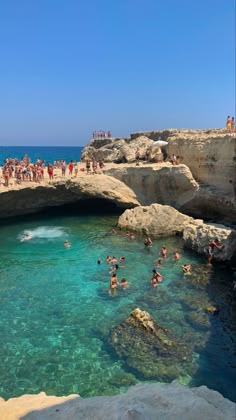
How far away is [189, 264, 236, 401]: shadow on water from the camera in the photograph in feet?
35.1

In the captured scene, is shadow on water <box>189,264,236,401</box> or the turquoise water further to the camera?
the turquoise water

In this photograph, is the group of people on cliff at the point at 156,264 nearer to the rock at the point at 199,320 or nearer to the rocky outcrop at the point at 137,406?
the rock at the point at 199,320

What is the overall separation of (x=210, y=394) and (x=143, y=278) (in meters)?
10.5

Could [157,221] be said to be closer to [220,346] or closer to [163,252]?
[163,252]

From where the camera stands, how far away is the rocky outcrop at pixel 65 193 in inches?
1062

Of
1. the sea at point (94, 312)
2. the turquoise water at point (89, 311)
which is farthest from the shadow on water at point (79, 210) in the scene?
the turquoise water at point (89, 311)

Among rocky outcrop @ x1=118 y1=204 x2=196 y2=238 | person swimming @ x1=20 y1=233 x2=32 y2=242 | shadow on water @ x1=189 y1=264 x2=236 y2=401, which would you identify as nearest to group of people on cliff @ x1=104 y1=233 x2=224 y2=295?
rocky outcrop @ x1=118 y1=204 x2=196 y2=238

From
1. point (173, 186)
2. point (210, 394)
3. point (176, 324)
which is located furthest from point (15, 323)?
point (173, 186)

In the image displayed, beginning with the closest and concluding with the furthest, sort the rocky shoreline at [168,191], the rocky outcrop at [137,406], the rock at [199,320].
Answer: the rocky outcrop at [137,406] < the rock at [199,320] < the rocky shoreline at [168,191]

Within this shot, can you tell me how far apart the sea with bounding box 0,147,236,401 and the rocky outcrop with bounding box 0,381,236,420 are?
291cm

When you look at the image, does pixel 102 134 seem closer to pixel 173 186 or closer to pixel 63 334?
pixel 173 186

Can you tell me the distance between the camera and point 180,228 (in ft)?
77.7

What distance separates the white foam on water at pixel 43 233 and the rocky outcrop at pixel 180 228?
4.20m

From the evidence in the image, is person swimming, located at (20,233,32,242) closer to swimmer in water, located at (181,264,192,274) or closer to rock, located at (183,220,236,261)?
rock, located at (183,220,236,261)
